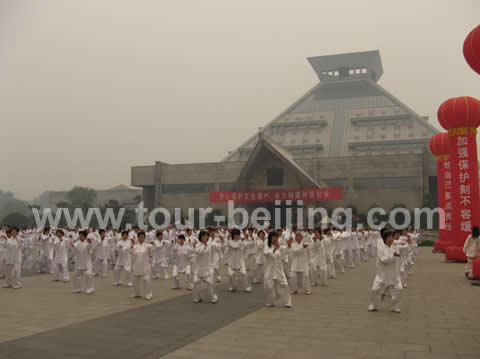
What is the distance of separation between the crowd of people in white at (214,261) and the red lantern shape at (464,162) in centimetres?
461

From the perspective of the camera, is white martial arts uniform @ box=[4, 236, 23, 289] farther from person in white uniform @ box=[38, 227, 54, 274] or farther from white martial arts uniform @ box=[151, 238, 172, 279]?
white martial arts uniform @ box=[151, 238, 172, 279]

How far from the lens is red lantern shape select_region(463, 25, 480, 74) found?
9319 mm

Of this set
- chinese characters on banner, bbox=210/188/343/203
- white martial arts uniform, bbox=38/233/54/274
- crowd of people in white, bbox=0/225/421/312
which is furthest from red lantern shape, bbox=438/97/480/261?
chinese characters on banner, bbox=210/188/343/203

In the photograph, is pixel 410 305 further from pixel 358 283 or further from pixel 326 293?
pixel 358 283

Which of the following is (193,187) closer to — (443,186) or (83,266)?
(443,186)

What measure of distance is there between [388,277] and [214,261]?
4.57 metres

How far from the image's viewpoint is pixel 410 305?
930 centimetres

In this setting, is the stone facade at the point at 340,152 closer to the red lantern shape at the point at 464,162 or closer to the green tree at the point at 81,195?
the green tree at the point at 81,195

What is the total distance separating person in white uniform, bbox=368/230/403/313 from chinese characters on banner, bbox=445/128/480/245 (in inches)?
439

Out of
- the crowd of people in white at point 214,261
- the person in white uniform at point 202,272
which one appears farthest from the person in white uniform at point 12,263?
the person in white uniform at point 202,272

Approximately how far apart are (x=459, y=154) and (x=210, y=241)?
12363 mm

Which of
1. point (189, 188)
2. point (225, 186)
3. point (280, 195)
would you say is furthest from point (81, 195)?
point (280, 195)

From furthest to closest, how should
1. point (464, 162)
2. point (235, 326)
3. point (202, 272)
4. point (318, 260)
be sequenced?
point (464, 162) < point (318, 260) < point (202, 272) < point (235, 326)

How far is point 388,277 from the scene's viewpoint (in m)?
8.48
